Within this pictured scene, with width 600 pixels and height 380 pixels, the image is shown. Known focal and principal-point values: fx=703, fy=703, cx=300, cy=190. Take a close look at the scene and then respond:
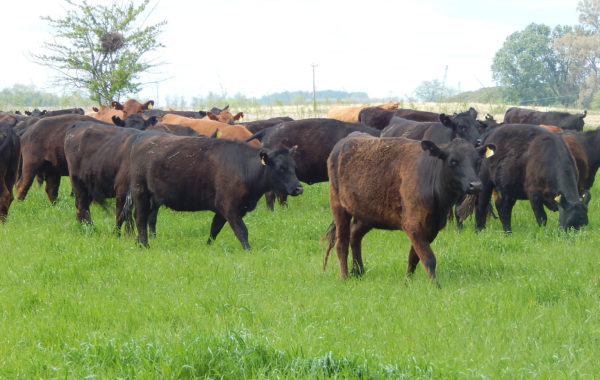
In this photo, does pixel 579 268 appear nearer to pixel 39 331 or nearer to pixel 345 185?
pixel 345 185

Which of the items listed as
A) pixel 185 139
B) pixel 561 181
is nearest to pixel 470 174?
pixel 561 181

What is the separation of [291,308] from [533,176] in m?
5.78

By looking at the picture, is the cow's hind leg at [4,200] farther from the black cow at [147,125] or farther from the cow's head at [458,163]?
the cow's head at [458,163]

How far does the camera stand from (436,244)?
10102 mm

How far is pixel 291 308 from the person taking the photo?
22.1 ft

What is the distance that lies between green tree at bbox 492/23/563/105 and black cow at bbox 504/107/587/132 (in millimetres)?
39409

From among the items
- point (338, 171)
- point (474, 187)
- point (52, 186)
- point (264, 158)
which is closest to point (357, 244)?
point (338, 171)

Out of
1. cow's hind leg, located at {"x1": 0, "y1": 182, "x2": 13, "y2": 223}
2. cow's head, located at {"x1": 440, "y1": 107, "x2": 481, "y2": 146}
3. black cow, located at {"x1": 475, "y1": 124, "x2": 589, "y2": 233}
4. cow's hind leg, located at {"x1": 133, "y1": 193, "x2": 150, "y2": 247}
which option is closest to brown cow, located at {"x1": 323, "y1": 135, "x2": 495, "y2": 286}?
cow's hind leg, located at {"x1": 133, "y1": 193, "x2": 150, "y2": 247}

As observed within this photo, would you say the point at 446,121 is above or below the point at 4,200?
above

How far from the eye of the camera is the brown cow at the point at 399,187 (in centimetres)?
741

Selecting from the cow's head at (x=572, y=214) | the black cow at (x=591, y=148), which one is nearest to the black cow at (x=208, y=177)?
the cow's head at (x=572, y=214)

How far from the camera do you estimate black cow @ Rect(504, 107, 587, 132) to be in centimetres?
2275

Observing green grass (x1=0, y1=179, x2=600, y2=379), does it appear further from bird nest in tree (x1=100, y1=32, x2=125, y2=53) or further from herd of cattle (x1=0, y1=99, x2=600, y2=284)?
bird nest in tree (x1=100, y1=32, x2=125, y2=53)

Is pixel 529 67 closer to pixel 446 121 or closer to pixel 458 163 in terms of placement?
pixel 446 121
